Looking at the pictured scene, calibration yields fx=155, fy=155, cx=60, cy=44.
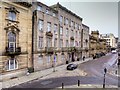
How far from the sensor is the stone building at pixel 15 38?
75.4ft

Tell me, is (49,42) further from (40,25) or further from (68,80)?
(68,80)

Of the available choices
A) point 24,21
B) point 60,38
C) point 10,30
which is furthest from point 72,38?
point 10,30

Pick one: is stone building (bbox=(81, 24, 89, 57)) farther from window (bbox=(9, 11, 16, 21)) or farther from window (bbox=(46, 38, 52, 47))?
window (bbox=(9, 11, 16, 21))

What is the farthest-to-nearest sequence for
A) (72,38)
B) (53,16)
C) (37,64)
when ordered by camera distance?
(72,38)
(53,16)
(37,64)

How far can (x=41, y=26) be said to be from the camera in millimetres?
33031

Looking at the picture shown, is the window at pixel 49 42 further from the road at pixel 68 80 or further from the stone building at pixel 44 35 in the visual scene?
the road at pixel 68 80

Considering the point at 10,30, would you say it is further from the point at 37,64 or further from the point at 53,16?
the point at 53,16

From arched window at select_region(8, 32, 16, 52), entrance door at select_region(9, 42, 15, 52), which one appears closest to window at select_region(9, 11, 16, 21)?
arched window at select_region(8, 32, 16, 52)

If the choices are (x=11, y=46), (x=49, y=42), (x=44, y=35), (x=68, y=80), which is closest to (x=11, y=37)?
(x=11, y=46)

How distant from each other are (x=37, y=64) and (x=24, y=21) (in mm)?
9039

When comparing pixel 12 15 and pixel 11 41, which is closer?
pixel 11 41

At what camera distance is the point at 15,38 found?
2539 centimetres

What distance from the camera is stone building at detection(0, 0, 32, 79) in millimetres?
22984

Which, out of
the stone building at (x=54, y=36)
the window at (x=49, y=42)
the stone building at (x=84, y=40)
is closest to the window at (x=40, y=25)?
the stone building at (x=54, y=36)
